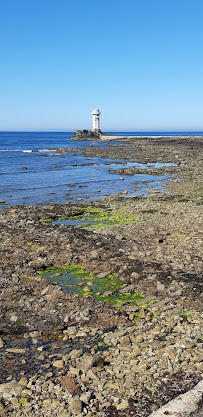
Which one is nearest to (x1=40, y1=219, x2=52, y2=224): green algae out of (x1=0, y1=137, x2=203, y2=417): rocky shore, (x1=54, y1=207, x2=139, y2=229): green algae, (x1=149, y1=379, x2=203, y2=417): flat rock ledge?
(x1=54, y1=207, x2=139, y2=229): green algae

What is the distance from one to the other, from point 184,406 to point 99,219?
16344 millimetres

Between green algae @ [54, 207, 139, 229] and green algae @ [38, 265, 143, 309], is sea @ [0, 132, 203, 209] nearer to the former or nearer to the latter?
green algae @ [54, 207, 139, 229]

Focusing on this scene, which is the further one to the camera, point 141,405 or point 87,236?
point 87,236

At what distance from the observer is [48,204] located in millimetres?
27875

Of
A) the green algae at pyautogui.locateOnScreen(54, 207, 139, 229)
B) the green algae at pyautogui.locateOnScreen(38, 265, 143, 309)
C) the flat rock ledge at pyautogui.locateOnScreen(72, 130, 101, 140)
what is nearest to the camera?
the green algae at pyautogui.locateOnScreen(38, 265, 143, 309)

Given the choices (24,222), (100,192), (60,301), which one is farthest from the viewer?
(100,192)

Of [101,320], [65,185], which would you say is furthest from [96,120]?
[101,320]

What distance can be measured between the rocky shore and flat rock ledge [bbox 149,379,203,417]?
19.2 inches

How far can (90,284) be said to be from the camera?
43.5 feet

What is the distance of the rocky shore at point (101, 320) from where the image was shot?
25.4 feet

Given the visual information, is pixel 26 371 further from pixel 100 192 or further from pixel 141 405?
pixel 100 192

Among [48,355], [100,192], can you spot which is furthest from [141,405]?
[100,192]

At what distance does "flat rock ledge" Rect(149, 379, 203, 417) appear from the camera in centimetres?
666

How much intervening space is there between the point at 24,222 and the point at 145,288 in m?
10.8
